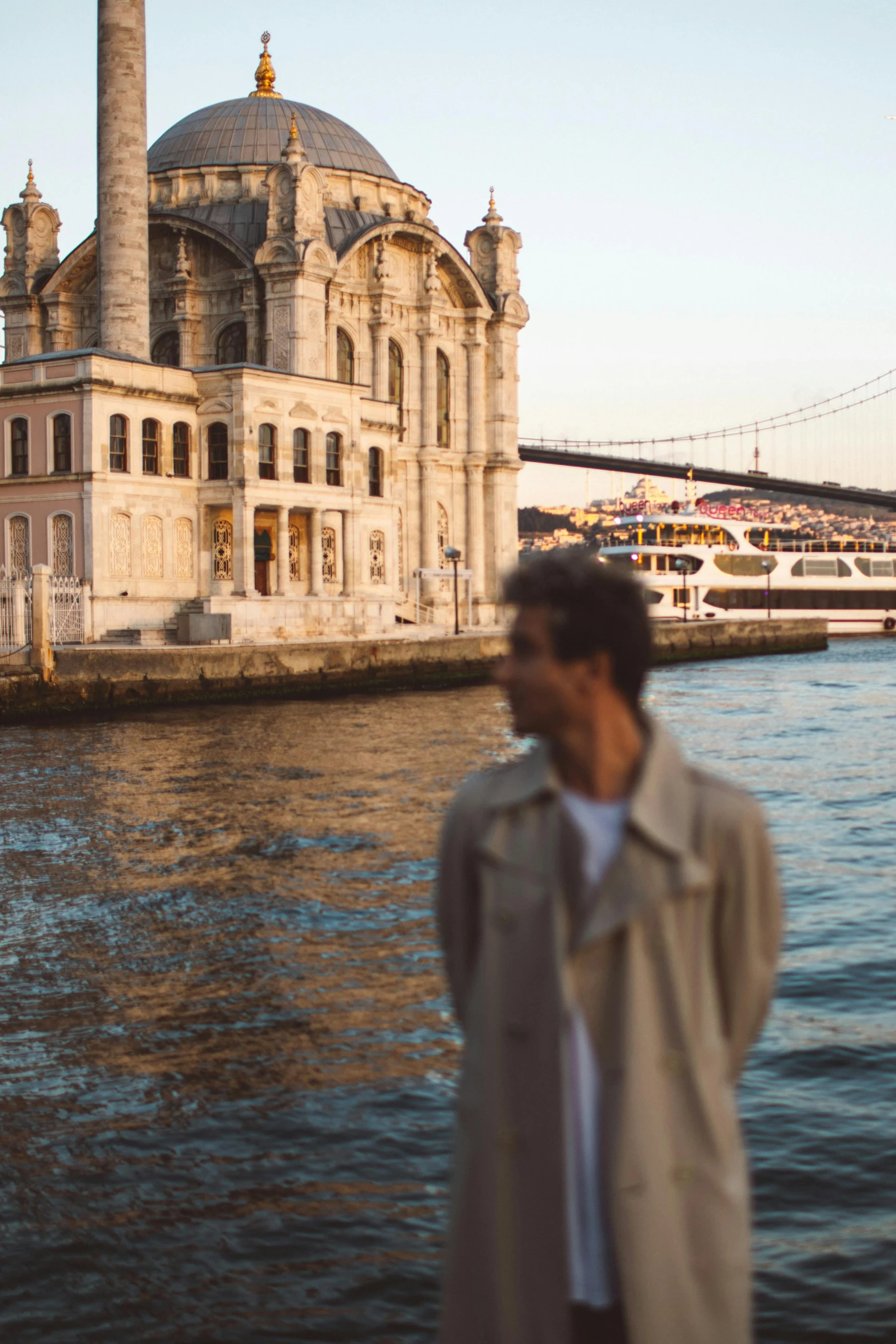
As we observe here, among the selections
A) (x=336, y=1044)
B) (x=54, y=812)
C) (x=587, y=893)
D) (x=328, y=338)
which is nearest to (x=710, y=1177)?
(x=587, y=893)

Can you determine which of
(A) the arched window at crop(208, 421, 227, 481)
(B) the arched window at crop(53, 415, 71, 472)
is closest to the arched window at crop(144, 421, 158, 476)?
(A) the arched window at crop(208, 421, 227, 481)

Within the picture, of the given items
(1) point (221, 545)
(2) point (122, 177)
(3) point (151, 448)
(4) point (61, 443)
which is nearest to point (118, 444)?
(3) point (151, 448)

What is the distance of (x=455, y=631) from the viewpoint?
37562 millimetres

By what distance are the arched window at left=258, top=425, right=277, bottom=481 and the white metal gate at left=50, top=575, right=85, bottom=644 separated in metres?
6.57

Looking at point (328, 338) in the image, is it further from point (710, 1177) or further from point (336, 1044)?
point (710, 1177)

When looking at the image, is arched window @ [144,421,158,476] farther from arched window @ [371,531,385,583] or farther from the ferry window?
the ferry window

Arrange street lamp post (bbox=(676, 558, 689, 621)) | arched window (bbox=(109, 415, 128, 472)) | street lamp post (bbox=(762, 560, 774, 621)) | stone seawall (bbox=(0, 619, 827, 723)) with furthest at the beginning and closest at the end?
street lamp post (bbox=(762, 560, 774, 621))
street lamp post (bbox=(676, 558, 689, 621))
arched window (bbox=(109, 415, 128, 472))
stone seawall (bbox=(0, 619, 827, 723))

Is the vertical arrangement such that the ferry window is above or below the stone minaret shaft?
below

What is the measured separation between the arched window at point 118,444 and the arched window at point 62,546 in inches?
62.5

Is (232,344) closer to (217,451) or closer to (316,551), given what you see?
(217,451)

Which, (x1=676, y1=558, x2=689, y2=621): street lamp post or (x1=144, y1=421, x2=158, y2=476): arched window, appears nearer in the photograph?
(x1=144, y1=421, x2=158, y2=476): arched window

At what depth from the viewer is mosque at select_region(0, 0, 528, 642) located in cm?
3250

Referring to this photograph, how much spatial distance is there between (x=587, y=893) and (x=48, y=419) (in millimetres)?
32098

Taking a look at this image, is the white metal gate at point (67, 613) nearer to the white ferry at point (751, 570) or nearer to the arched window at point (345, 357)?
the arched window at point (345, 357)
